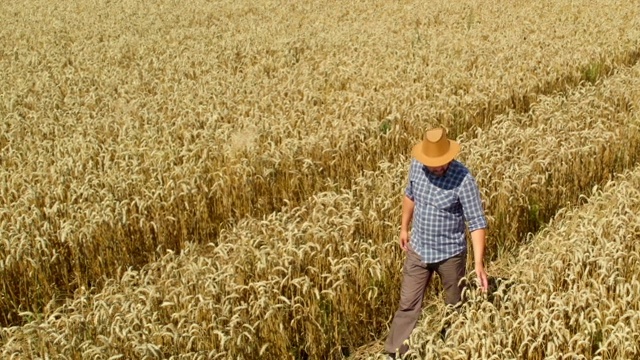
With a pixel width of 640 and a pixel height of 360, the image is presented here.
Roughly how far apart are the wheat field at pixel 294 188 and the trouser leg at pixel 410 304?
258 mm

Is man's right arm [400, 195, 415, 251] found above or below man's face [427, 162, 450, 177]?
below

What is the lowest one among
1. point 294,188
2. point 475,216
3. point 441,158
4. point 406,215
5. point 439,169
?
point 294,188

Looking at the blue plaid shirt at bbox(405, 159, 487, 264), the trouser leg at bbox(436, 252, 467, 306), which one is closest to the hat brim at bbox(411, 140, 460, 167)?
the blue plaid shirt at bbox(405, 159, 487, 264)

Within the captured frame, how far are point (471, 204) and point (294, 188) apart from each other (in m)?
3.33

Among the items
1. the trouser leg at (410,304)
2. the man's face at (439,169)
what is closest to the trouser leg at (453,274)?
the trouser leg at (410,304)

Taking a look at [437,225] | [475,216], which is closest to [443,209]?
[437,225]

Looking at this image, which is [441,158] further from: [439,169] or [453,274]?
[453,274]

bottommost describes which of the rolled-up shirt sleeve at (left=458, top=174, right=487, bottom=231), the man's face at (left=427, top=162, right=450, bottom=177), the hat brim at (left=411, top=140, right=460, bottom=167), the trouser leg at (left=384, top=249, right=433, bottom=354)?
the trouser leg at (left=384, top=249, right=433, bottom=354)

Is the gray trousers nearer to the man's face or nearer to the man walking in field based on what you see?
the man walking in field

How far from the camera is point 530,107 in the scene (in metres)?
10.4

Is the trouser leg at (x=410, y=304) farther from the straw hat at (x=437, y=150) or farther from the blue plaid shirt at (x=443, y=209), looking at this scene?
the straw hat at (x=437, y=150)

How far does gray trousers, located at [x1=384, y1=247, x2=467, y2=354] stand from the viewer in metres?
5.13

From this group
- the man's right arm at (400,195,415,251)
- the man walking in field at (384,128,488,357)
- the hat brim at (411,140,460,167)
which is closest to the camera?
the hat brim at (411,140,460,167)

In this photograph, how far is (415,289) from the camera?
5.21 meters
